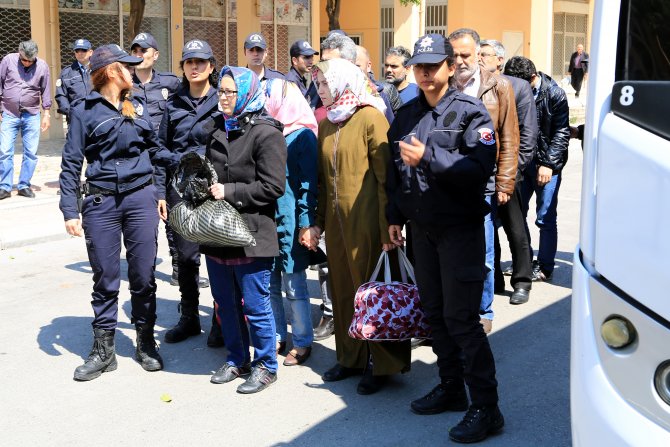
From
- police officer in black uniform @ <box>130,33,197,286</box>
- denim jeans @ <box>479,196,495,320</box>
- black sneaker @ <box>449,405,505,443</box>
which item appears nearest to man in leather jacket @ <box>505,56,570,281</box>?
denim jeans @ <box>479,196,495,320</box>

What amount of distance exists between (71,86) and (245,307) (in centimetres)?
749

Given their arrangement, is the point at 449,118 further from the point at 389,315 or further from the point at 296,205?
the point at 296,205

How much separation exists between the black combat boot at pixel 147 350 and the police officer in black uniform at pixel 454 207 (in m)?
2.05

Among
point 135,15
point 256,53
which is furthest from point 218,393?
point 135,15

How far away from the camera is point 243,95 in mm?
5129

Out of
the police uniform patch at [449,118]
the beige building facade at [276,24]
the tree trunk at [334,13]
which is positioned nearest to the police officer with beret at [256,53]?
the police uniform patch at [449,118]

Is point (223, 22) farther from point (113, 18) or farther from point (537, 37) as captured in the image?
point (537, 37)

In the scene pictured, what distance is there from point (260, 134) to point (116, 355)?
2.04m

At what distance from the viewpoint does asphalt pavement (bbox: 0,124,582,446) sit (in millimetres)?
4777

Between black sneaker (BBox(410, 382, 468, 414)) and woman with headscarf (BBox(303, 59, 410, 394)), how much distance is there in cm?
35

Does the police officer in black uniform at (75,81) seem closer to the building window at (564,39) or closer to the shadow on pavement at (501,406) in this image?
the shadow on pavement at (501,406)

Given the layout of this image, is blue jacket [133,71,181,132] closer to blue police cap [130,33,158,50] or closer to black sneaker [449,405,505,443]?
blue police cap [130,33,158,50]

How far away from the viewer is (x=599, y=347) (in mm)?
2832

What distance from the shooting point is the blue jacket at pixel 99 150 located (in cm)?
550
